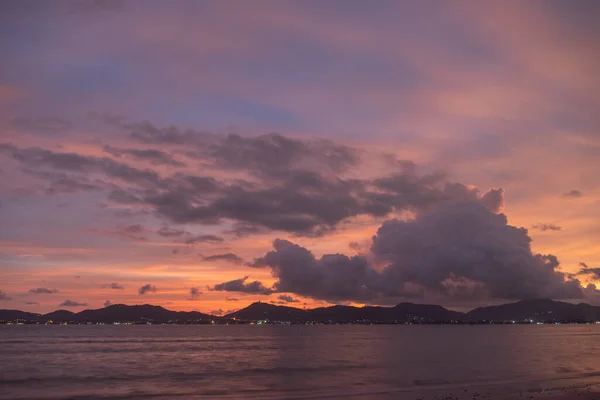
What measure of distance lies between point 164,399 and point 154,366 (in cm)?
4056

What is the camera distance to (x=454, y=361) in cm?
9688

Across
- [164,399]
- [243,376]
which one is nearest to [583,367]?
[243,376]

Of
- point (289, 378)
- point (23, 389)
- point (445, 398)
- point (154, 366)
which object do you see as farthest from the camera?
point (154, 366)

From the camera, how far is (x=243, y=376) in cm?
7431

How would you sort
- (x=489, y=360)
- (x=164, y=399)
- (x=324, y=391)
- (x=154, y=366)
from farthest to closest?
(x=489, y=360) → (x=154, y=366) → (x=324, y=391) → (x=164, y=399)

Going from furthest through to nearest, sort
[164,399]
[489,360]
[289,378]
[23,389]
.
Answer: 1. [489,360]
2. [289,378]
3. [23,389]
4. [164,399]

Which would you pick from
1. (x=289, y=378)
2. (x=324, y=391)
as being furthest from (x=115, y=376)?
(x=324, y=391)

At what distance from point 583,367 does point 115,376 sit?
237 ft

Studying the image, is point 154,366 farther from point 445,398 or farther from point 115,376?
point 445,398

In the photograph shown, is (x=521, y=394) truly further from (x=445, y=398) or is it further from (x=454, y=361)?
(x=454, y=361)

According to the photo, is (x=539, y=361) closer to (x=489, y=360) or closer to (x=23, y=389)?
(x=489, y=360)

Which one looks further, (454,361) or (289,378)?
(454,361)

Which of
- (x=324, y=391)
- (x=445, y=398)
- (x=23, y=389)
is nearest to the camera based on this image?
(x=445, y=398)

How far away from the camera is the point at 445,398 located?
4959 centimetres
